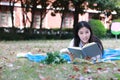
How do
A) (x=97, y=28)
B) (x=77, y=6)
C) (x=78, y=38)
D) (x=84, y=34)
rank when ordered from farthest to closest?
(x=97, y=28)
(x=77, y=6)
(x=78, y=38)
(x=84, y=34)

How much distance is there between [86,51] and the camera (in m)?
6.02

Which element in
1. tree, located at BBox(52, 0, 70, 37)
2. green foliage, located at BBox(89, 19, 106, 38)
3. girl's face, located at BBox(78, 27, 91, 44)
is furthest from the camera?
green foliage, located at BBox(89, 19, 106, 38)

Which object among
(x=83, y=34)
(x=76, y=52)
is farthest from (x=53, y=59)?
(x=83, y=34)

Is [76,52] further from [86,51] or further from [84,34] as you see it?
[84,34]

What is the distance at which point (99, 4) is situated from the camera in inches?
803

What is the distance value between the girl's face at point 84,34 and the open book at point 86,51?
293mm

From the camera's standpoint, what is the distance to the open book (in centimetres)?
589

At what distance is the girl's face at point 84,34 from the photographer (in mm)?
6152

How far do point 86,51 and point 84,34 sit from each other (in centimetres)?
34

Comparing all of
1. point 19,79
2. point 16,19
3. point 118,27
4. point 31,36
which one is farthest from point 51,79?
point 16,19

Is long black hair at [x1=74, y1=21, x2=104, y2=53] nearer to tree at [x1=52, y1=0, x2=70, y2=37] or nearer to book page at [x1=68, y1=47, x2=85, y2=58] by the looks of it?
book page at [x1=68, y1=47, x2=85, y2=58]

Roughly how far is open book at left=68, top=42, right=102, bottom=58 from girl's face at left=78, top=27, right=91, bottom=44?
293mm

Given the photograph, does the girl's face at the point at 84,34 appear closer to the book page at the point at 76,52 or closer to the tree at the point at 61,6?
the book page at the point at 76,52

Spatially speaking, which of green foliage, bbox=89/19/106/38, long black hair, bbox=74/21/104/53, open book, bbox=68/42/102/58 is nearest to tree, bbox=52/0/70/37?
green foliage, bbox=89/19/106/38
